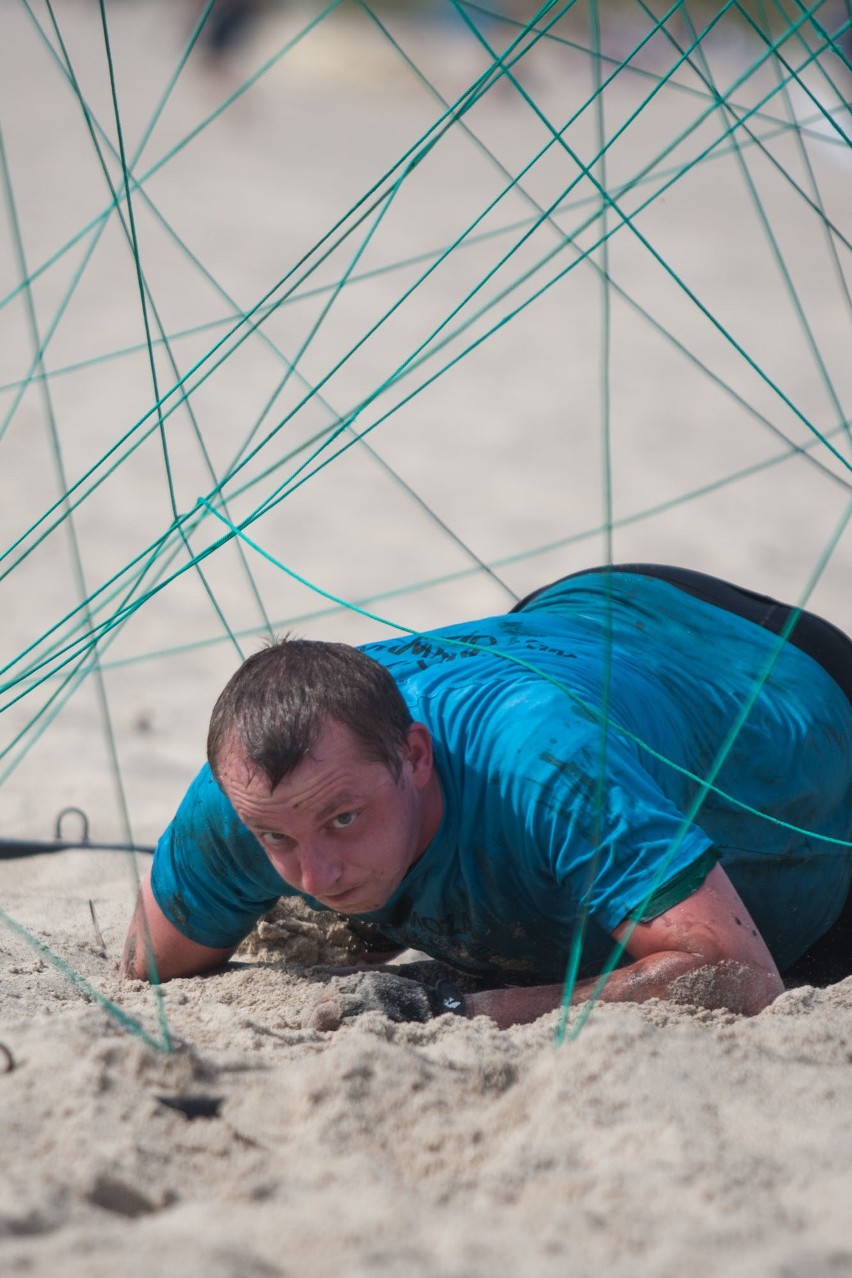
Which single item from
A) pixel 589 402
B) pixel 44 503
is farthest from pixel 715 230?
pixel 44 503

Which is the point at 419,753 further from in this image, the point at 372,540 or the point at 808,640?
the point at 372,540

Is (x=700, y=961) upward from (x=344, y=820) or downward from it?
downward

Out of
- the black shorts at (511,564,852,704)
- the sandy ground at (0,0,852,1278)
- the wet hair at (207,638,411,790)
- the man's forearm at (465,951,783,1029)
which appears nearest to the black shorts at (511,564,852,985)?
the black shorts at (511,564,852,704)

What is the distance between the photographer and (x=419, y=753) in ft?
6.69

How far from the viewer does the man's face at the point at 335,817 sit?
189 centimetres

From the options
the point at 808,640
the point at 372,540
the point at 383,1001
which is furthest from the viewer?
the point at 372,540

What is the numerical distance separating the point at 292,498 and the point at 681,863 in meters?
4.09

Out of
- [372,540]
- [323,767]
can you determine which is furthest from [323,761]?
[372,540]

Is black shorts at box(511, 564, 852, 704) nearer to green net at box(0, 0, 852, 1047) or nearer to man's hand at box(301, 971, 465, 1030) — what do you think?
green net at box(0, 0, 852, 1047)

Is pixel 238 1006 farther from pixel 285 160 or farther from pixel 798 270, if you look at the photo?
pixel 285 160

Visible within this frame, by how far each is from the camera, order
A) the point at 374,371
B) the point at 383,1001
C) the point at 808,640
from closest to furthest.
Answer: the point at 383,1001
the point at 808,640
the point at 374,371

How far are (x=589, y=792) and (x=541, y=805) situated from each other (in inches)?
3.0

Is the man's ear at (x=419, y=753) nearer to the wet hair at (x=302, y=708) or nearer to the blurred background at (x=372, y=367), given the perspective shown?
the wet hair at (x=302, y=708)

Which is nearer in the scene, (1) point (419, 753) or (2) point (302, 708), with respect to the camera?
(2) point (302, 708)
